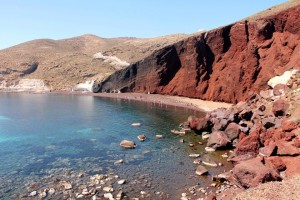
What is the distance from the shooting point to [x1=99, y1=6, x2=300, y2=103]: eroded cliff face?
74125 millimetres

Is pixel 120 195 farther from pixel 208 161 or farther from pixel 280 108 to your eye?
pixel 280 108

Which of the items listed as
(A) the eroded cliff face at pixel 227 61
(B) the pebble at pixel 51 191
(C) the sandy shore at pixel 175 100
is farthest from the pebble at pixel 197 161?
(C) the sandy shore at pixel 175 100

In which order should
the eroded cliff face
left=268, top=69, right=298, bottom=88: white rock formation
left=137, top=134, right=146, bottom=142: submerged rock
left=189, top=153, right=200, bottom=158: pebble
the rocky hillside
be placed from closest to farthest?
1. left=189, top=153, right=200, bottom=158: pebble
2. left=137, top=134, right=146, bottom=142: submerged rock
3. left=268, top=69, right=298, bottom=88: white rock formation
4. the eroded cliff face
5. the rocky hillside

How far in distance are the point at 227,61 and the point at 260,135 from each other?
165 feet

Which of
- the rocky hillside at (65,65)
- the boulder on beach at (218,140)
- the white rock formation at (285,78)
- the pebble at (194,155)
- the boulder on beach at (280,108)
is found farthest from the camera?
the rocky hillside at (65,65)

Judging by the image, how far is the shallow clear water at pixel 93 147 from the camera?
1484 inches

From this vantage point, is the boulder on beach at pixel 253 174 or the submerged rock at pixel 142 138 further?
the submerged rock at pixel 142 138

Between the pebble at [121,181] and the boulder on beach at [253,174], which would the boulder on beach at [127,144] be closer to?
the pebble at [121,181]

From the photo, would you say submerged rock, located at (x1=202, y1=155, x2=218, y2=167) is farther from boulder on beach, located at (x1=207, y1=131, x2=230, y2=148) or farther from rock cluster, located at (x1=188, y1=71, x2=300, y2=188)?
boulder on beach, located at (x1=207, y1=131, x2=230, y2=148)

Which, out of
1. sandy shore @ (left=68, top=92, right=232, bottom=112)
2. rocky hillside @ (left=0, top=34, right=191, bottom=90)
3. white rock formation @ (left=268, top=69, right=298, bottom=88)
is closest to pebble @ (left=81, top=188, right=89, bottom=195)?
white rock formation @ (left=268, top=69, right=298, bottom=88)

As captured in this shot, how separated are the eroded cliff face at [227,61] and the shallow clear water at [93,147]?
15.9 m

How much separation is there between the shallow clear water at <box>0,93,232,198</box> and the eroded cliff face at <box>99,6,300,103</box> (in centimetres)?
1591

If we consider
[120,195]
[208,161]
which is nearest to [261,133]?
[208,161]

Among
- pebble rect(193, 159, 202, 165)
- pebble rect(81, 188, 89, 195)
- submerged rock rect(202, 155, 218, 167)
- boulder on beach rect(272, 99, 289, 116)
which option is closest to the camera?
pebble rect(81, 188, 89, 195)
